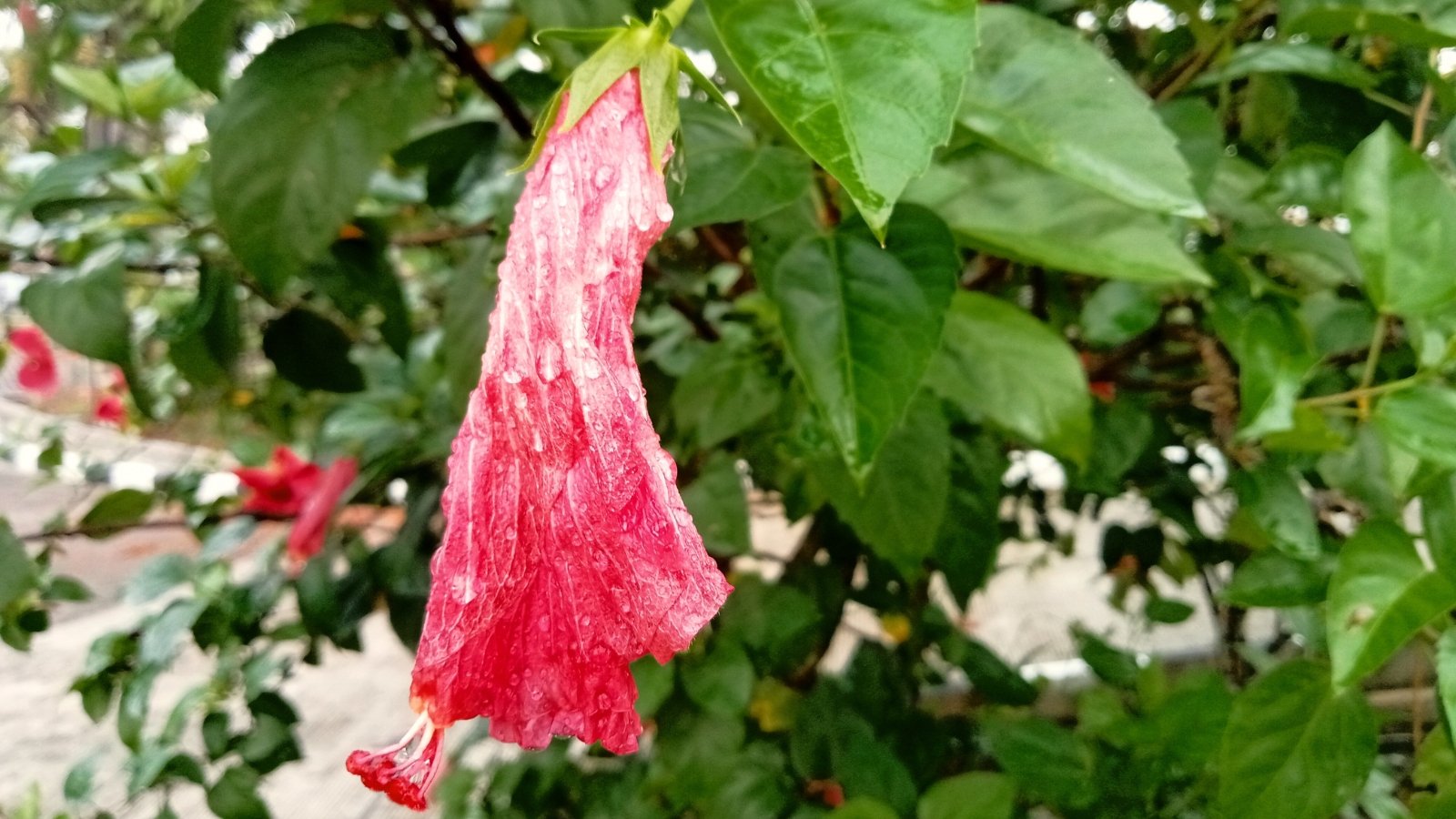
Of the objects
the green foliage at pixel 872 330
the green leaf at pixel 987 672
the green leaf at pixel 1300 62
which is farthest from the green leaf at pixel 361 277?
the green leaf at pixel 987 672

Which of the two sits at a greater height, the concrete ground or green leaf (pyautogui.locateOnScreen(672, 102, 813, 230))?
green leaf (pyautogui.locateOnScreen(672, 102, 813, 230))

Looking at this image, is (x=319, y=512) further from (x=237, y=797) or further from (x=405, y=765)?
(x=405, y=765)

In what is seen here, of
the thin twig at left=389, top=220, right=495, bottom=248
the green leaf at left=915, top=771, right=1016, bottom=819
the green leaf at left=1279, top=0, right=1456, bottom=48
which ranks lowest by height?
the green leaf at left=915, top=771, right=1016, bottom=819

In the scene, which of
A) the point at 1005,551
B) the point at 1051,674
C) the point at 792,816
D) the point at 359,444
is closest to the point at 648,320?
the point at 359,444

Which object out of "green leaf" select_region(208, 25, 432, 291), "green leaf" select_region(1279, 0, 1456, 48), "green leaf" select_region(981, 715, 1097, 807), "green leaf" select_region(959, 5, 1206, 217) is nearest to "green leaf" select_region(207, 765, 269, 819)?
"green leaf" select_region(208, 25, 432, 291)

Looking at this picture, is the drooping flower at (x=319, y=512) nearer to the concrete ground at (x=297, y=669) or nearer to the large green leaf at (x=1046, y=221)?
the concrete ground at (x=297, y=669)

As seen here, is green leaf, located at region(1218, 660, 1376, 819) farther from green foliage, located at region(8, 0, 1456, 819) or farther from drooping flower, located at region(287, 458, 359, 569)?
drooping flower, located at region(287, 458, 359, 569)

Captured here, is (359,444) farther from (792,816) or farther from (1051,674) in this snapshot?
(1051,674)
